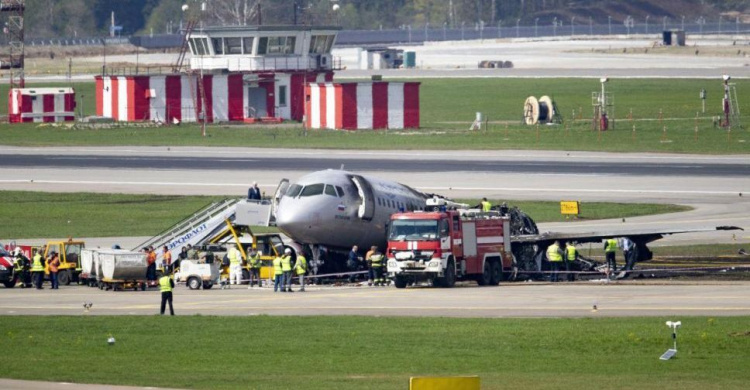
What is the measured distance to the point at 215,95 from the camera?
13275cm

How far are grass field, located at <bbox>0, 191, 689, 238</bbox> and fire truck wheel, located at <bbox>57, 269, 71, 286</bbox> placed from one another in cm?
1122

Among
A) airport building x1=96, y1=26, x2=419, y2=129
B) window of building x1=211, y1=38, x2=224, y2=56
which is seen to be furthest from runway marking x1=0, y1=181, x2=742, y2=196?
window of building x1=211, y1=38, x2=224, y2=56

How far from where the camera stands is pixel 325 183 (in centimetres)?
5297

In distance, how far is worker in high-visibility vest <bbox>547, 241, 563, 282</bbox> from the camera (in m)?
54.5

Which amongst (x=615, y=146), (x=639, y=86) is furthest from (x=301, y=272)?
(x=639, y=86)

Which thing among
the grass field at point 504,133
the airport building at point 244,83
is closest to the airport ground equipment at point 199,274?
the grass field at point 504,133

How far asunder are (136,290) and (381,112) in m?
76.9

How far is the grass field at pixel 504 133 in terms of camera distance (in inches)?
4395

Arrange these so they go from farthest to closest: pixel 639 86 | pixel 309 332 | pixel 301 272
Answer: pixel 639 86 < pixel 301 272 < pixel 309 332

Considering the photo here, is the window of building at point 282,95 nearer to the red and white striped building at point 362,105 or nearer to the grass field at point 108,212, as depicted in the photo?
the red and white striped building at point 362,105

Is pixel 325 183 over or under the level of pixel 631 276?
over

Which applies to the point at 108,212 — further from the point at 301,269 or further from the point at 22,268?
the point at 301,269

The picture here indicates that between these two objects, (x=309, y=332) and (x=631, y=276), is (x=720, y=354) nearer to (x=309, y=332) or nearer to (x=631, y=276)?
(x=309, y=332)

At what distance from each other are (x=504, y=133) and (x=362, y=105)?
44.4 ft
